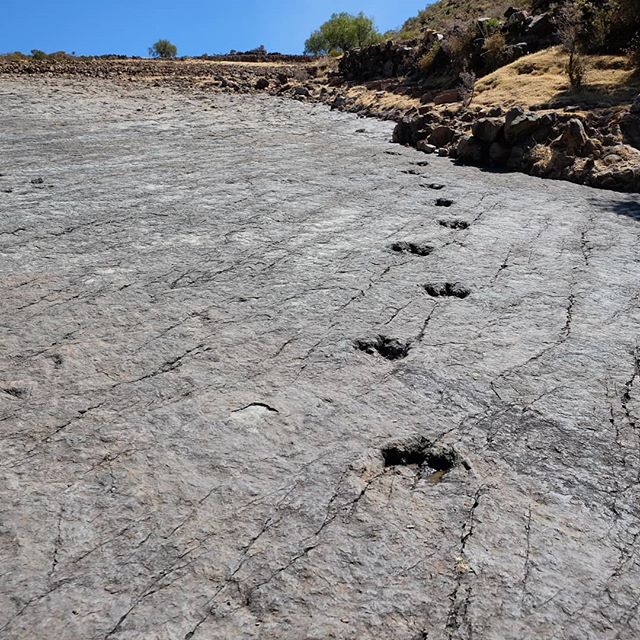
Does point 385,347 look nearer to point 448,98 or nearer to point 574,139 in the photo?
point 574,139

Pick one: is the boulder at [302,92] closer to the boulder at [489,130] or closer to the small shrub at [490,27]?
the small shrub at [490,27]

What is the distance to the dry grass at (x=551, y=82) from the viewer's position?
32.7ft

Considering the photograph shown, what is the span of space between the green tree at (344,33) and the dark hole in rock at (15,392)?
36.4 meters

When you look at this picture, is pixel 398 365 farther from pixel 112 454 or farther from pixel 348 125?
pixel 348 125

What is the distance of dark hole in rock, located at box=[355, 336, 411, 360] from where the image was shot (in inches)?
142

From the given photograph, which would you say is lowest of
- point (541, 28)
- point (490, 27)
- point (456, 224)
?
point (456, 224)

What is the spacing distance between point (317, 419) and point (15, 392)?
1597 millimetres

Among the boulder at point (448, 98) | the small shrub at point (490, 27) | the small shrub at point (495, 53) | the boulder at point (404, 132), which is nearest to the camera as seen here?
the boulder at point (404, 132)

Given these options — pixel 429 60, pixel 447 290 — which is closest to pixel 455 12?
pixel 429 60

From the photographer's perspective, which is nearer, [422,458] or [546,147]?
[422,458]

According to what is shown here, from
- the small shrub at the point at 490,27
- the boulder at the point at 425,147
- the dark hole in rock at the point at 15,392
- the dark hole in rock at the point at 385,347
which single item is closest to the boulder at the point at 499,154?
the boulder at the point at 425,147

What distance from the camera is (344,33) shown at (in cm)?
3794

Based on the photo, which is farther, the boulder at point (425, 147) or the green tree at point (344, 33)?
the green tree at point (344, 33)

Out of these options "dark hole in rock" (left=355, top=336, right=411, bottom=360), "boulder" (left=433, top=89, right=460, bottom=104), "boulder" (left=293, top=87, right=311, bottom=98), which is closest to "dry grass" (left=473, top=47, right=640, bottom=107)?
"boulder" (left=433, top=89, right=460, bottom=104)
